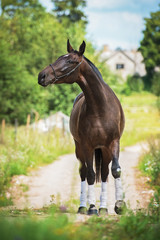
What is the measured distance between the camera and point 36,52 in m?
28.4

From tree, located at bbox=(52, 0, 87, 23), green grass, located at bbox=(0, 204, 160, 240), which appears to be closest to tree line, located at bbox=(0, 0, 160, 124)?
tree, located at bbox=(52, 0, 87, 23)

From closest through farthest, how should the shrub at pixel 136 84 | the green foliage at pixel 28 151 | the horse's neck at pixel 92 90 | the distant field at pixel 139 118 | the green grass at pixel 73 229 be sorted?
the green grass at pixel 73 229 → the horse's neck at pixel 92 90 → the green foliage at pixel 28 151 → the distant field at pixel 139 118 → the shrub at pixel 136 84

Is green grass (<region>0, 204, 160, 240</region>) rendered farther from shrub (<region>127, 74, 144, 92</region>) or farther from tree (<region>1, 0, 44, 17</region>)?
shrub (<region>127, 74, 144, 92</region>)

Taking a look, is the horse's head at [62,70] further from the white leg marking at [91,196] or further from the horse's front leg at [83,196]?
the horse's front leg at [83,196]

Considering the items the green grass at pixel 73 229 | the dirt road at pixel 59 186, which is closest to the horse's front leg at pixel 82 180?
the dirt road at pixel 59 186

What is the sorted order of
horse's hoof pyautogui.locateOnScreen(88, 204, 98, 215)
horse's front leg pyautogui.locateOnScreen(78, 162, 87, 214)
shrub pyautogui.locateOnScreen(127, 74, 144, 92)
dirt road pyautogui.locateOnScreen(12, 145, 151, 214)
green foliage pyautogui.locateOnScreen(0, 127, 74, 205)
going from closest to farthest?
horse's hoof pyautogui.locateOnScreen(88, 204, 98, 215) < horse's front leg pyautogui.locateOnScreen(78, 162, 87, 214) < dirt road pyautogui.locateOnScreen(12, 145, 151, 214) < green foliage pyautogui.locateOnScreen(0, 127, 74, 205) < shrub pyautogui.locateOnScreen(127, 74, 144, 92)

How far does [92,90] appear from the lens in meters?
5.07

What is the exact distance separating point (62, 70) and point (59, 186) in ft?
16.1

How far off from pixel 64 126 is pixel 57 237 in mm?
15926

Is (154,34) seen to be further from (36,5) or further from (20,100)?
(20,100)

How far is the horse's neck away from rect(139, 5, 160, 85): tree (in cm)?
3985

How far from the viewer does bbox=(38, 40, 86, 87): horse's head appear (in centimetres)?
464

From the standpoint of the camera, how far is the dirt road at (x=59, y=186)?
7.28 meters

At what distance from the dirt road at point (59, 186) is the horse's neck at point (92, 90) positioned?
1.51m
